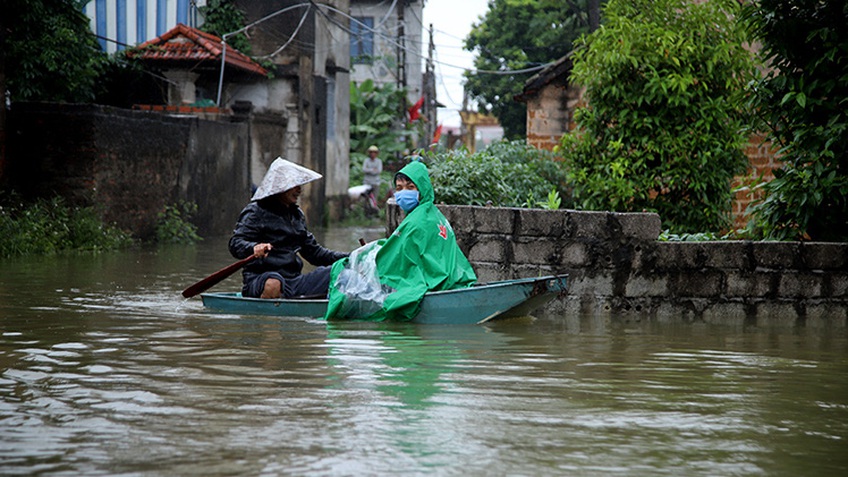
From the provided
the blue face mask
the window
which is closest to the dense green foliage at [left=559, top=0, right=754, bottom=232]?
the blue face mask

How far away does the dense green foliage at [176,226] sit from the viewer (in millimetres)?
19438

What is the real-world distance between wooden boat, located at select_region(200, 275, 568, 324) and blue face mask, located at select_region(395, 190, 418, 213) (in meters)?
0.81

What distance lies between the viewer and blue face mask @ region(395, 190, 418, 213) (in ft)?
31.3

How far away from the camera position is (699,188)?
1215 centimetres

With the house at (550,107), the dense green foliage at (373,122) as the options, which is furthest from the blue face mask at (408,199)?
the dense green foliage at (373,122)

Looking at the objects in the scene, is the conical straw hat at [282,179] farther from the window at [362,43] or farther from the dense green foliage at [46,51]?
the window at [362,43]

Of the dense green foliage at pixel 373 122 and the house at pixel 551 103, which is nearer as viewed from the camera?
the house at pixel 551 103

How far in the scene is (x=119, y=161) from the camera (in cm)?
1822

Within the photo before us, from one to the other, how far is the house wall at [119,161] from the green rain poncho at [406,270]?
9.11 metres

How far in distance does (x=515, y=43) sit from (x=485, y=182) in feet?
94.2

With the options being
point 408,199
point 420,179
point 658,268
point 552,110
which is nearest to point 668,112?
point 658,268

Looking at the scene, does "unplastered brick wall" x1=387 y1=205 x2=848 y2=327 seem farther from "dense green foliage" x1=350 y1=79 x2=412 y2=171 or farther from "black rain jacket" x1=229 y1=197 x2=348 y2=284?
"dense green foliage" x1=350 y1=79 x2=412 y2=171

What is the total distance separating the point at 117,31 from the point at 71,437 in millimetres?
20440

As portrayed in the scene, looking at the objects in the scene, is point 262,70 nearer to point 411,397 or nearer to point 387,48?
point 411,397
